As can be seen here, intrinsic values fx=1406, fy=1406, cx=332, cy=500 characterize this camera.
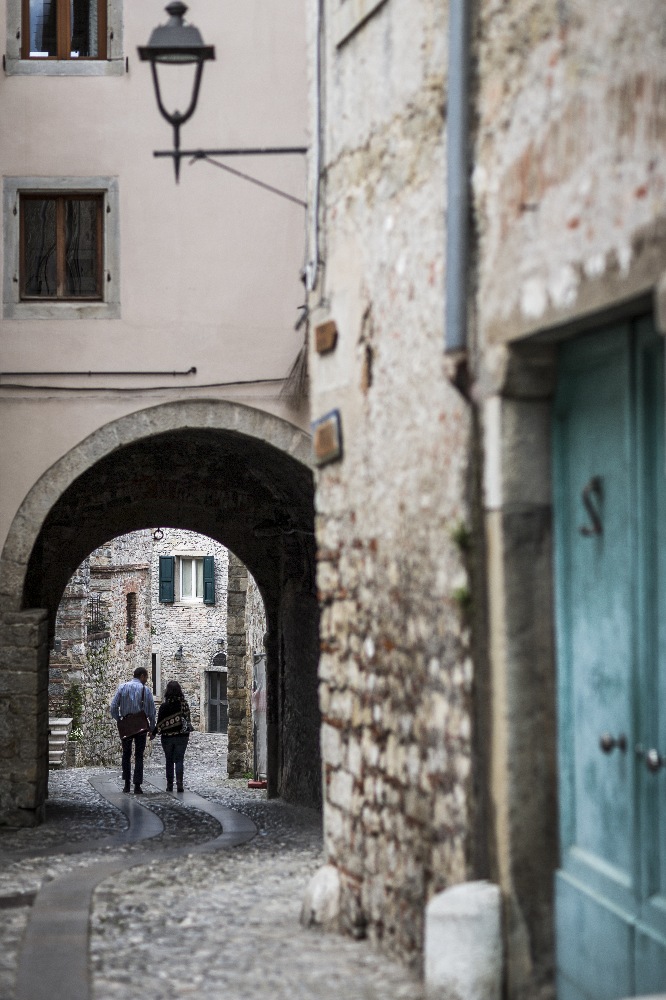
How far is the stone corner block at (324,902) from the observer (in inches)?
227

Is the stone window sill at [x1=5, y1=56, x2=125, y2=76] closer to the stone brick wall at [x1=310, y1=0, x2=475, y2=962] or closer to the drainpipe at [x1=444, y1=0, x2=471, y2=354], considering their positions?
the stone brick wall at [x1=310, y1=0, x2=475, y2=962]

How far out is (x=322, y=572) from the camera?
6.21 meters

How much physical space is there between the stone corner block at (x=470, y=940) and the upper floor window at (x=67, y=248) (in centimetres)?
735

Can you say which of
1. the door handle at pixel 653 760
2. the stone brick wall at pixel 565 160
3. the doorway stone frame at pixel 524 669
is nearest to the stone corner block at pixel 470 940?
the doorway stone frame at pixel 524 669

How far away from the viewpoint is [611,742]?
3904mm

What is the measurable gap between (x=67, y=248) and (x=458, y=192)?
22.3 feet

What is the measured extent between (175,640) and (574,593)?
33.5 meters

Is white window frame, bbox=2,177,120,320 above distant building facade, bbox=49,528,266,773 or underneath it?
above

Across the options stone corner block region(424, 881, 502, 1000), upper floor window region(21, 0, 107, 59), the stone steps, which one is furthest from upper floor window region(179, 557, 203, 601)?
stone corner block region(424, 881, 502, 1000)

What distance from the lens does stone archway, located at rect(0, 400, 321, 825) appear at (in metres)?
10.8

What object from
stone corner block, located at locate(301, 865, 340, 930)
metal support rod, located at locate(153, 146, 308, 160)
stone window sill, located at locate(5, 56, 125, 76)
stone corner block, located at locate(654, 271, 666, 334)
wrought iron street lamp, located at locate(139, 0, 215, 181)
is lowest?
stone corner block, located at locate(301, 865, 340, 930)

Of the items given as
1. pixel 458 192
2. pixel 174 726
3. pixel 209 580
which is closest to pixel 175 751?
pixel 174 726

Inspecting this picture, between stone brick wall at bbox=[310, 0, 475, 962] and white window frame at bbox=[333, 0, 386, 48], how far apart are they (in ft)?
0.12

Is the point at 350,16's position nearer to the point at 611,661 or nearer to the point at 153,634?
the point at 611,661
